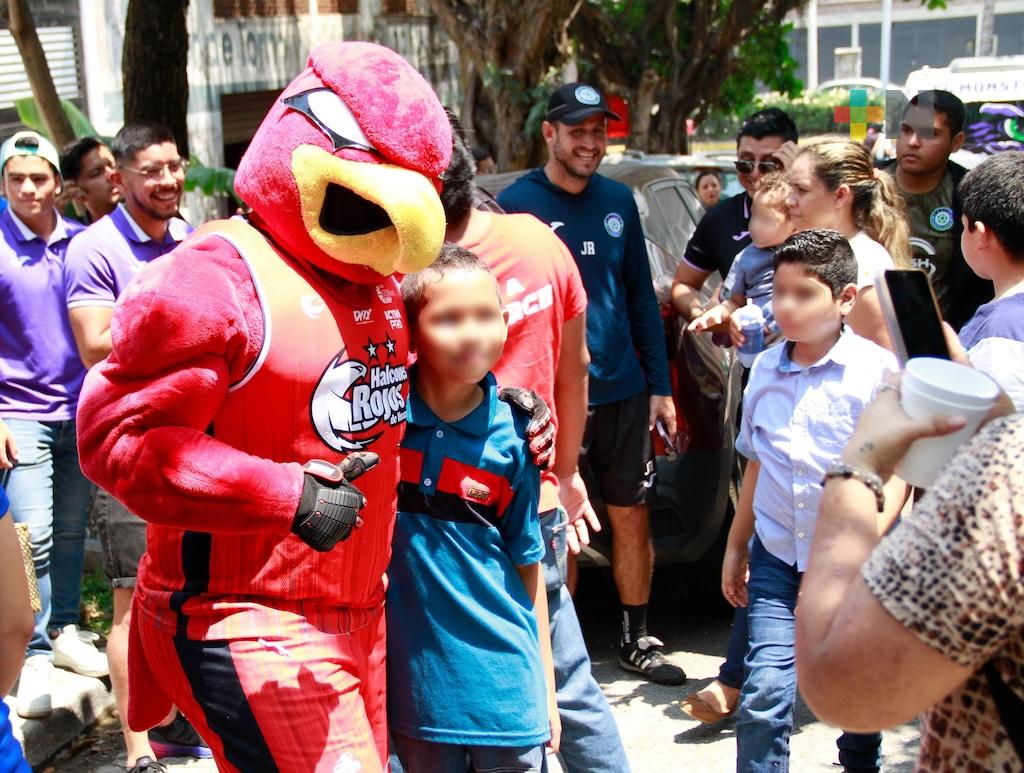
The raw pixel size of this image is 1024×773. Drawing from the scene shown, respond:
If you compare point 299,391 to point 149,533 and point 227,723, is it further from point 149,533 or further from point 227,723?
point 227,723

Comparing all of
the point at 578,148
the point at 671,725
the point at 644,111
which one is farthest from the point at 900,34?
the point at 671,725

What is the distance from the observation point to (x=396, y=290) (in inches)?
112

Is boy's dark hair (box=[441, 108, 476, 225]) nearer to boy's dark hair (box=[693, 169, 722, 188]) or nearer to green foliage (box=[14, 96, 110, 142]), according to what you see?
green foliage (box=[14, 96, 110, 142])

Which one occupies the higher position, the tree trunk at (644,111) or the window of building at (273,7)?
the window of building at (273,7)

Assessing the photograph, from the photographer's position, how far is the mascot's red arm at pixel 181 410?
7.68 feet

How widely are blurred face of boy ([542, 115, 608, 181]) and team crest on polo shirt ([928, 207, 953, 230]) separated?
4.70ft

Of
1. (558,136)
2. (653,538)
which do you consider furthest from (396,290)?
(653,538)

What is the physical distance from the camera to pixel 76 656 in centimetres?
488

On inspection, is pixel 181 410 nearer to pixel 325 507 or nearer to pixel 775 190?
pixel 325 507

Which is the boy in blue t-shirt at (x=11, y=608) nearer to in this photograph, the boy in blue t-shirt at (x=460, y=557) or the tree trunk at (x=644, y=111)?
the boy in blue t-shirt at (x=460, y=557)

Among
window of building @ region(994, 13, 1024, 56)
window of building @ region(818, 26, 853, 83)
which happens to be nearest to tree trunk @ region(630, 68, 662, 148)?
window of building @ region(994, 13, 1024, 56)

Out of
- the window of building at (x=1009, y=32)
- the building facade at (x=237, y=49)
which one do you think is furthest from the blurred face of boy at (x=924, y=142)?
the window of building at (x=1009, y=32)

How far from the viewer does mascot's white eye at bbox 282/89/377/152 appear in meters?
2.55

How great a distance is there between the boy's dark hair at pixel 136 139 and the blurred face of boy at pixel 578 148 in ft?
4.70
